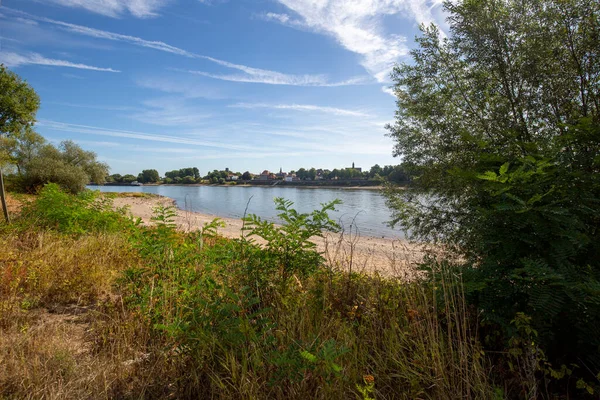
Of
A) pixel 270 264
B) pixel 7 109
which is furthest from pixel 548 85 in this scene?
pixel 7 109

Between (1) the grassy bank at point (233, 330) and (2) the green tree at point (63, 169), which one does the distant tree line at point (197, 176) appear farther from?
(1) the grassy bank at point (233, 330)

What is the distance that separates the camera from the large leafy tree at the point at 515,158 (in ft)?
9.13

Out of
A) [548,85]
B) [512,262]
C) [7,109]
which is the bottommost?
[512,262]

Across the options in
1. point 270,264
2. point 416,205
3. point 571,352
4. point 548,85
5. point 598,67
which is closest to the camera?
point 571,352

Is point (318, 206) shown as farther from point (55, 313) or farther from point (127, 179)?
point (127, 179)

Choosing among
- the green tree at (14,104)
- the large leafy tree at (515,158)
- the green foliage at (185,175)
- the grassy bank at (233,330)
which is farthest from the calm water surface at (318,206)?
the green foliage at (185,175)

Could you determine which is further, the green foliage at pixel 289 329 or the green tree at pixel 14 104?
the green tree at pixel 14 104

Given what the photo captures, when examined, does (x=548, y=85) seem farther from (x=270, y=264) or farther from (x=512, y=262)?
(x=270, y=264)

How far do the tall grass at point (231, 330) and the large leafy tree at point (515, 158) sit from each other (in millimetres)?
651

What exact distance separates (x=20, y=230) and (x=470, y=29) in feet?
40.6

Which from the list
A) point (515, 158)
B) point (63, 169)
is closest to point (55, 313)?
point (515, 158)

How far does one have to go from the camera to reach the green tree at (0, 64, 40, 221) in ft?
46.3

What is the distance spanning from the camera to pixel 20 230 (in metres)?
7.81

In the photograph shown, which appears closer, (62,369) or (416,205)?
(62,369)
